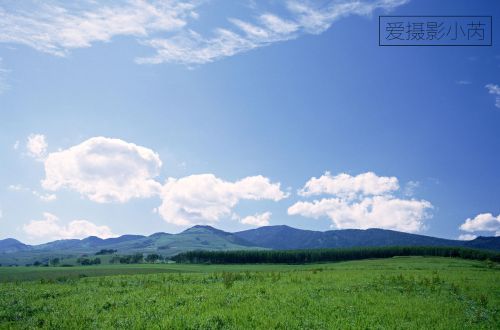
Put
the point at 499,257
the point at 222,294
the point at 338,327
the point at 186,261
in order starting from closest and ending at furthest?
1. the point at 338,327
2. the point at 222,294
3. the point at 499,257
4. the point at 186,261

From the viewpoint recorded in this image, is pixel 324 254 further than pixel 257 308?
Yes

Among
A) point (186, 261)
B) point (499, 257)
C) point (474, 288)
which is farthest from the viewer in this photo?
point (186, 261)

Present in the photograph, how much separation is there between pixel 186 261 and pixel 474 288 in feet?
592

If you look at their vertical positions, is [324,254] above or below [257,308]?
below

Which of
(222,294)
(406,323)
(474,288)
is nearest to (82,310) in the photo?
(222,294)

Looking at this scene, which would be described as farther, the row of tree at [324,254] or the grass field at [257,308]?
the row of tree at [324,254]

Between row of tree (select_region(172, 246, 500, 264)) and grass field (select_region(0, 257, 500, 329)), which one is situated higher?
grass field (select_region(0, 257, 500, 329))

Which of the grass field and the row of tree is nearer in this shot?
the grass field

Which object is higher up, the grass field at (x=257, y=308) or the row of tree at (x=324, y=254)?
the grass field at (x=257, y=308)

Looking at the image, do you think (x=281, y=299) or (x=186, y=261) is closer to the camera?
(x=281, y=299)

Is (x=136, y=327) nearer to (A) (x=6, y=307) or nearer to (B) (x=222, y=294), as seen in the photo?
(B) (x=222, y=294)

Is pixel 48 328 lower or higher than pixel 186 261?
higher

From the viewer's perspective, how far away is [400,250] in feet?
576

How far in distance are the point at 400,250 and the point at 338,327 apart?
17689 centimetres
